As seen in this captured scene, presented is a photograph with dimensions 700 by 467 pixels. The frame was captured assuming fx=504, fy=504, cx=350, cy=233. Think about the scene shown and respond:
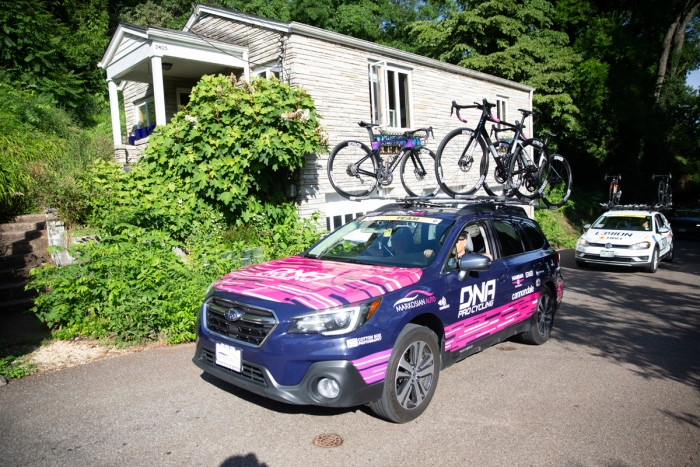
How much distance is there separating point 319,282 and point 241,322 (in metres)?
0.73

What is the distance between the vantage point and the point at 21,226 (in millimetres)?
8727

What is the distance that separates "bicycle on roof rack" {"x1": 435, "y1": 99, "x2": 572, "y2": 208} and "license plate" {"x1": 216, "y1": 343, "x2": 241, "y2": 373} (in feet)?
14.0

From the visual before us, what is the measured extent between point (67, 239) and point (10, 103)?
29.9ft

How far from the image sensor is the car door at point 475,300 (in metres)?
4.86

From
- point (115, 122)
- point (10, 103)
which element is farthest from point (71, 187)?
point (10, 103)

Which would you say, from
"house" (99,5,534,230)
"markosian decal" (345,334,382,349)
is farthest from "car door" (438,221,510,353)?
"house" (99,5,534,230)

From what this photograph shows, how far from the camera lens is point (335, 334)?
3891 millimetres

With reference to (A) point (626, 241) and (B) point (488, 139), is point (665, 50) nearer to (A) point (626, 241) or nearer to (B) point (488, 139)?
(A) point (626, 241)

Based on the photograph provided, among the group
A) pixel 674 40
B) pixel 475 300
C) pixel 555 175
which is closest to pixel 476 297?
pixel 475 300

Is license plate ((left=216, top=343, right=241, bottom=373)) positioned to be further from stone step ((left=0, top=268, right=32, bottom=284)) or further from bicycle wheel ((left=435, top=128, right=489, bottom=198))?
stone step ((left=0, top=268, right=32, bottom=284))

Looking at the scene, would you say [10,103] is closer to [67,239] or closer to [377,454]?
[67,239]

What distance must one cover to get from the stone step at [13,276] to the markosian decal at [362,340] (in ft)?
20.4

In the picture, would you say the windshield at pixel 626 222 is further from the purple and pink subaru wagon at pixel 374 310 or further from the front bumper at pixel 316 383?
the front bumper at pixel 316 383

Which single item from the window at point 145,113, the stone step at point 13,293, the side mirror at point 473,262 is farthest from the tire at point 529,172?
the window at point 145,113
